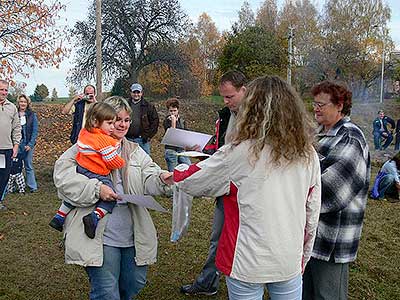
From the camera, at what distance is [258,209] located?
7.15ft

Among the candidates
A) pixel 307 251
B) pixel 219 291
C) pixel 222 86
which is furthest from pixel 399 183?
pixel 307 251

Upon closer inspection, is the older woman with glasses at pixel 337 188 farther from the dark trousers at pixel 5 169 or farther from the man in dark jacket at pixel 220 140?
the dark trousers at pixel 5 169

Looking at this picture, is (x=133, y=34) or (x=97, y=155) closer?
(x=97, y=155)

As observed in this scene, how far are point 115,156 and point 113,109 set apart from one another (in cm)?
30

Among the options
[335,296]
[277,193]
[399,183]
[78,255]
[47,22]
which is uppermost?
[47,22]

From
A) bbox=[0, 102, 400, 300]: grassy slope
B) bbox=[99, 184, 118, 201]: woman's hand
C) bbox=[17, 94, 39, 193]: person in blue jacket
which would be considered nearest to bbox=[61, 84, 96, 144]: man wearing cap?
bbox=[0, 102, 400, 300]: grassy slope

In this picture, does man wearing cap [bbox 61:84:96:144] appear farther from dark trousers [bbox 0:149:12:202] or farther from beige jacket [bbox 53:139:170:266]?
beige jacket [bbox 53:139:170:266]

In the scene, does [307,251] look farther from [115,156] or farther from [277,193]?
[115,156]

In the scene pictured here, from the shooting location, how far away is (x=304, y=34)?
38.6 m

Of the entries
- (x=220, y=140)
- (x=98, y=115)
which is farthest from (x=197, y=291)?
(x=98, y=115)

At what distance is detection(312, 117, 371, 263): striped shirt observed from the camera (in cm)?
269

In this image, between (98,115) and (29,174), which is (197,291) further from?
(29,174)

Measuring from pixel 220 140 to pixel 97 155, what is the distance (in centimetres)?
132

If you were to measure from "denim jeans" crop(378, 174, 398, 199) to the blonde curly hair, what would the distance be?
7623 mm
